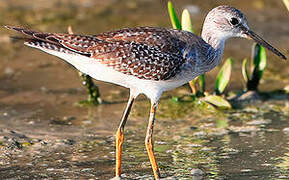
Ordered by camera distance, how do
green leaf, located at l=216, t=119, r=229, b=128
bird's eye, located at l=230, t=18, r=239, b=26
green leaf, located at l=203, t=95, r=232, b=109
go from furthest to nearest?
green leaf, located at l=203, t=95, r=232, b=109 < green leaf, located at l=216, t=119, r=229, b=128 < bird's eye, located at l=230, t=18, r=239, b=26

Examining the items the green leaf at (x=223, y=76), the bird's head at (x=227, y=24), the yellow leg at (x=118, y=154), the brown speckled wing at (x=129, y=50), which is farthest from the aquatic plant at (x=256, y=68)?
the yellow leg at (x=118, y=154)

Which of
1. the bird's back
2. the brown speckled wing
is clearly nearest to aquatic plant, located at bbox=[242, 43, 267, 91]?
the bird's back

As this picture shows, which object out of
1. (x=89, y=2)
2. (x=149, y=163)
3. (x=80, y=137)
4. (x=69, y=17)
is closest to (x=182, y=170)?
(x=149, y=163)

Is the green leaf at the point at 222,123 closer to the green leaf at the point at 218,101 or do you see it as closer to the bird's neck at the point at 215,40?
the green leaf at the point at 218,101

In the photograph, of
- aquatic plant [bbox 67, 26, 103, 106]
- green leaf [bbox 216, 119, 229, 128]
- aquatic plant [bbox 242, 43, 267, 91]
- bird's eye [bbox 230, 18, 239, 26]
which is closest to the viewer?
bird's eye [bbox 230, 18, 239, 26]

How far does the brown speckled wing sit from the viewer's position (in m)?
7.14

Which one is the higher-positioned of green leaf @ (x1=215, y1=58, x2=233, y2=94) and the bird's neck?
the bird's neck

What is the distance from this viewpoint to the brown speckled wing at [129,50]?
23.4 feet

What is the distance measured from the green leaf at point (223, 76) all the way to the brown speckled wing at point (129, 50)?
2.39 m

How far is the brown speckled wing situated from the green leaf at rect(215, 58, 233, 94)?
2.39 m

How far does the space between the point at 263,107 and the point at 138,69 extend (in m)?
3.13

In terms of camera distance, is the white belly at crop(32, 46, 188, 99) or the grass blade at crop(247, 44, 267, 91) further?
the grass blade at crop(247, 44, 267, 91)

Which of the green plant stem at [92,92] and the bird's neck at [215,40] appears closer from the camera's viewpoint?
the bird's neck at [215,40]

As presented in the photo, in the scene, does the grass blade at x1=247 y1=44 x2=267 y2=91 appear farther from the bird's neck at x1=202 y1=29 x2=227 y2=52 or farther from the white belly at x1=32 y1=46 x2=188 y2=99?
the white belly at x1=32 y1=46 x2=188 y2=99
